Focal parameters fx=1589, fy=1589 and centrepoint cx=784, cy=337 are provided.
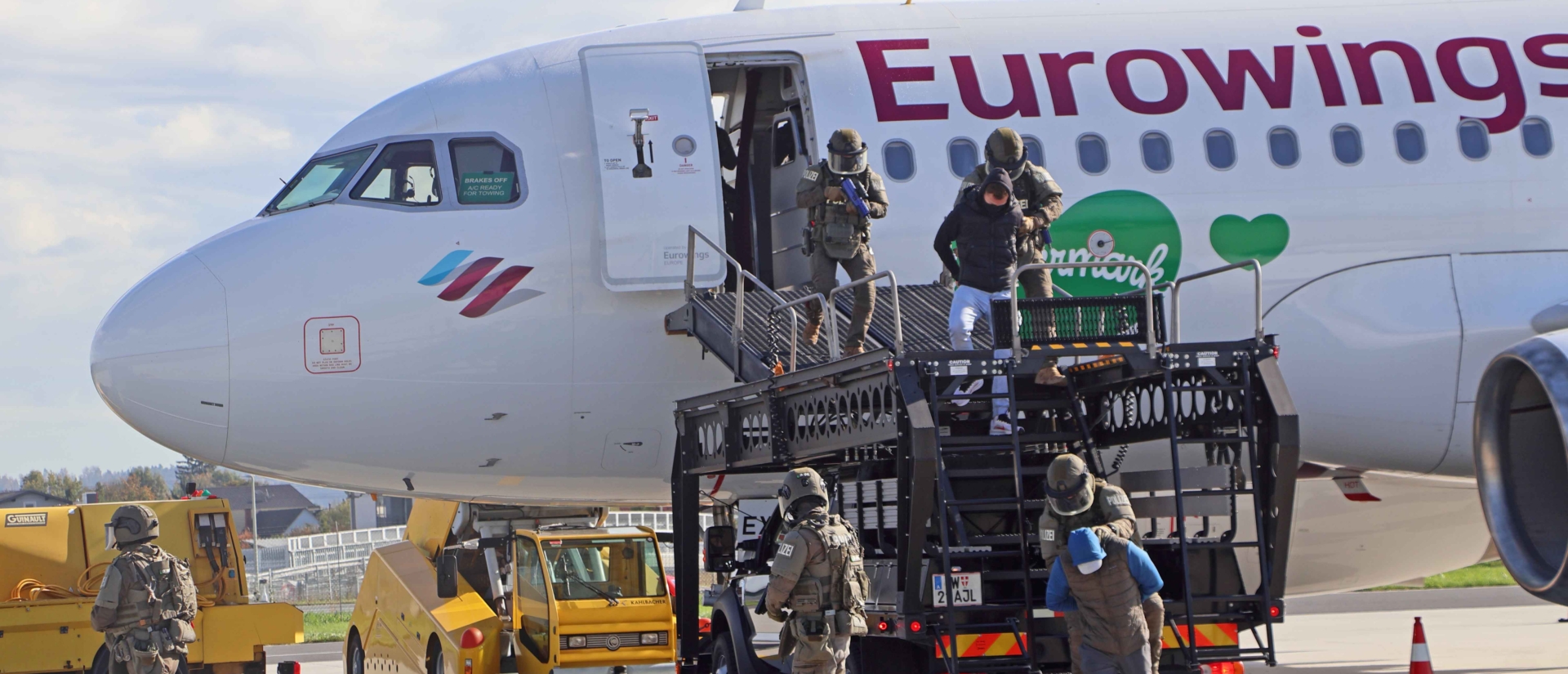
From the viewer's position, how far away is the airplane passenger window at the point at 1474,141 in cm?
1130

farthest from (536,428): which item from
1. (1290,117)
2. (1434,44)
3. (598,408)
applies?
(1434,44)

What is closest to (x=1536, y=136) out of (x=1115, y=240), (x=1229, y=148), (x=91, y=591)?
(x=1229, y=148)

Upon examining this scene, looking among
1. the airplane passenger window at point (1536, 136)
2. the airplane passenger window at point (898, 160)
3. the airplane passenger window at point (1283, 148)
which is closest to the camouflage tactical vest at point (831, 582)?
the airplane passenger window at point (898, 160)

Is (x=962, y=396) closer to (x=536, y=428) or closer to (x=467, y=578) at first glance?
(x=536, y=428)

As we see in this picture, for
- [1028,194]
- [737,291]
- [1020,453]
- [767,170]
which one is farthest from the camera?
[767,170]

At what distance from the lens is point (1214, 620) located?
26.7 ft

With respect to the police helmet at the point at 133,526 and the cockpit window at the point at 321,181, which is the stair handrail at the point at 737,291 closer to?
the cockpit window at the point at 321,181

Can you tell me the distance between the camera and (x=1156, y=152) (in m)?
11.2

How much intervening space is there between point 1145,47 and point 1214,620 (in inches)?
193

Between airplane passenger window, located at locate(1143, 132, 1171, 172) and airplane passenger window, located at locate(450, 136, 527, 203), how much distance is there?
4.35 meters

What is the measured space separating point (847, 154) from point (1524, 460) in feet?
13.4

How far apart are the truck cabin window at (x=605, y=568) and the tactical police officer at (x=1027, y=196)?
5.59 metres

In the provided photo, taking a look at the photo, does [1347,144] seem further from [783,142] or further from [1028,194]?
[783,142]

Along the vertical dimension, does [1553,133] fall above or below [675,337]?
above
